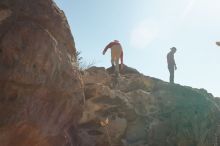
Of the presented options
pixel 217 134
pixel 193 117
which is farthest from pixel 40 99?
pixel 217 134

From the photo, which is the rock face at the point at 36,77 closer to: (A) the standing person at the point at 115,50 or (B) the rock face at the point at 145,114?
(B) the rock face at the point at 145,114

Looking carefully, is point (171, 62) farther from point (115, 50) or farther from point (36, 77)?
point (36, 77)

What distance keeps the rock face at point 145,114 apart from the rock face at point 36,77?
2.91 m

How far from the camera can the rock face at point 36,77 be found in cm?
991

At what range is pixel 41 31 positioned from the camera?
10781mm

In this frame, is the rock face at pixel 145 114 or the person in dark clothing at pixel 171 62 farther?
the person in dark clothing at pixel 171 62

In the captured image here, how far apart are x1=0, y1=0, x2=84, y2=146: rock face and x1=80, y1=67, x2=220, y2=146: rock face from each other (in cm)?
291

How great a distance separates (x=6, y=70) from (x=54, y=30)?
2363 mm

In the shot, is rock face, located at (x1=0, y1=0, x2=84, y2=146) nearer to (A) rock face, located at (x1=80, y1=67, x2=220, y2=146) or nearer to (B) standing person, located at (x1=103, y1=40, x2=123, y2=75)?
(A) rock face, located at (x1=80, y1=67, x2=220, y2=146)

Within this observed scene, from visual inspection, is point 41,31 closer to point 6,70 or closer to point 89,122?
point 6,70

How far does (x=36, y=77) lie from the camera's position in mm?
10344

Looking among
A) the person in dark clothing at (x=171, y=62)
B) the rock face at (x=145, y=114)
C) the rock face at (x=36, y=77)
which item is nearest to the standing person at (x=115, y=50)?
the rock face at (x=145, y=114)

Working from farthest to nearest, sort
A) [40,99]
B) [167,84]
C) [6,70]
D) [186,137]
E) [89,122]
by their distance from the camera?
[167,84]
[186,137]
[89,122]
[40,99]
[6,70]

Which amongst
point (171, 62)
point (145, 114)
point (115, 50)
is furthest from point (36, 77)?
point (171, 62)
